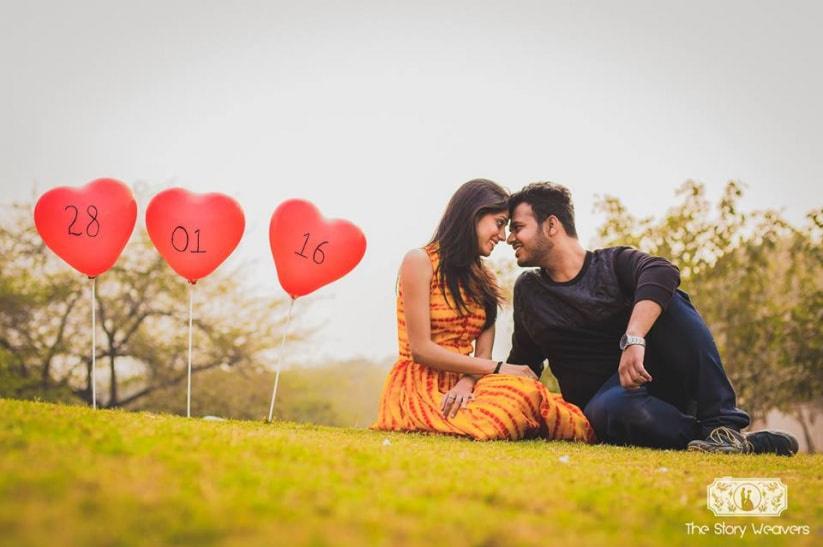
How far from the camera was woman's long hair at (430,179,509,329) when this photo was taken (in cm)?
474

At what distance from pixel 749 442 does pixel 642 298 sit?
3.51ft

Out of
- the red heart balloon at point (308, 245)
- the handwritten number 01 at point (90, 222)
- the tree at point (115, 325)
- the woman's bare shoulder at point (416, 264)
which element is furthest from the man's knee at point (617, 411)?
the tree at point (115, 325)

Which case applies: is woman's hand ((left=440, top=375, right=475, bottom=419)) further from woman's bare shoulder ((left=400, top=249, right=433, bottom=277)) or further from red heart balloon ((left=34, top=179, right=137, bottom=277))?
red heart balloon ((left=34, top=179, right=137, bottom=277))

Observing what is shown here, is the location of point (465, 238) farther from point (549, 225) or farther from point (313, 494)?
point (313, 494)

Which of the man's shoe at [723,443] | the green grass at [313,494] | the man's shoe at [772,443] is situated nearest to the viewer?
the green grass at [313,494]

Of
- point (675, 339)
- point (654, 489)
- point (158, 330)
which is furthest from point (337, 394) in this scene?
point (654, 489)

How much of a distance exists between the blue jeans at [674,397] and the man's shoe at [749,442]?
9 centimetres

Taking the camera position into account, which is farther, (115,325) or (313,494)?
(115,325)

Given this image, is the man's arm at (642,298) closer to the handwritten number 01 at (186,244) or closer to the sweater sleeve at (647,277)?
the sweater sleeve at (647,277)

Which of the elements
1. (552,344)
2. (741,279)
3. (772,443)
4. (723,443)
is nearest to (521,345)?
(552,344)

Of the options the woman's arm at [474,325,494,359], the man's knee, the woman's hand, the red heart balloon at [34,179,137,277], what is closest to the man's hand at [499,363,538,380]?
the woman's hand

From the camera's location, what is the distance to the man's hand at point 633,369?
13.6 feet

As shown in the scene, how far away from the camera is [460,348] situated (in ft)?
16.0

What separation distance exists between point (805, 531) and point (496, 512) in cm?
86
